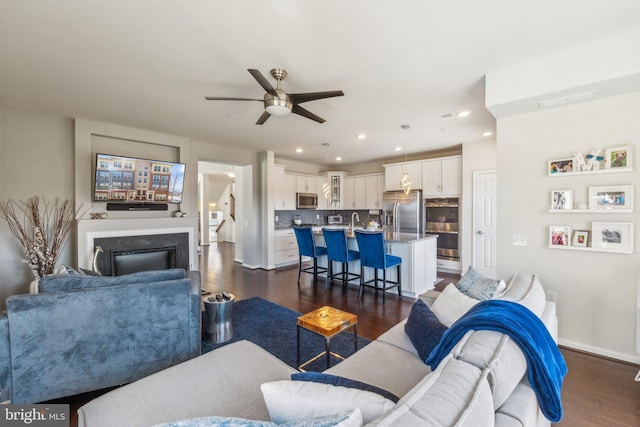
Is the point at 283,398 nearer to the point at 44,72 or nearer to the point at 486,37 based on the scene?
the point at 486,37

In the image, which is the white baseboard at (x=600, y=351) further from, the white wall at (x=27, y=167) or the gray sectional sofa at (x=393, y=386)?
the white wall at (x=27, y=167)

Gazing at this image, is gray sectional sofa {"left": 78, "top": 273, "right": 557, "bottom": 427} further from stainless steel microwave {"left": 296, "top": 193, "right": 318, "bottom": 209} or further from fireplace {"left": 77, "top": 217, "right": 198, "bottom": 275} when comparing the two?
stainless steel microwave {"left": 296, "top": 193, "right": 318, "bottom": 209}

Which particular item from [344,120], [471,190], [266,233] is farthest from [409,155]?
[266,233]

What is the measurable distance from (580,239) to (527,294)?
60.0 inches

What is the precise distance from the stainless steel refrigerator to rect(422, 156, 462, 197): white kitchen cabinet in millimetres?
270

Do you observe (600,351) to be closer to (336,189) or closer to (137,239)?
(137,239)

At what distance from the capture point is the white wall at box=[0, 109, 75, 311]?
377 cm

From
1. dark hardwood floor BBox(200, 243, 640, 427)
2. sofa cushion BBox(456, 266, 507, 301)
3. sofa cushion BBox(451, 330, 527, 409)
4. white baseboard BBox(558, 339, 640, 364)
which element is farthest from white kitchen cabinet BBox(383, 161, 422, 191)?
sofa cushion BBox(451, 330, 527, 409)

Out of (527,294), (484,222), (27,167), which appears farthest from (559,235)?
(27,167)

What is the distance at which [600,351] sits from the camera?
2.63 metres

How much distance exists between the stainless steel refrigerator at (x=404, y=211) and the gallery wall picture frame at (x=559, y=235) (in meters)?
3.40

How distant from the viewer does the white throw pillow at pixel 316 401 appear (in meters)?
0.87

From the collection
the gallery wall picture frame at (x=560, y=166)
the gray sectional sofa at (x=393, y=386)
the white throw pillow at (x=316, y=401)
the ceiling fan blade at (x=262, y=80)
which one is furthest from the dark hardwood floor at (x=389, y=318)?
the ceiling fan blade at (x=262, y=80)

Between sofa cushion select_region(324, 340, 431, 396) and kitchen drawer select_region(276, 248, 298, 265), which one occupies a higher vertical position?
sofa cushion select_region(324, 340, 431, 396)
